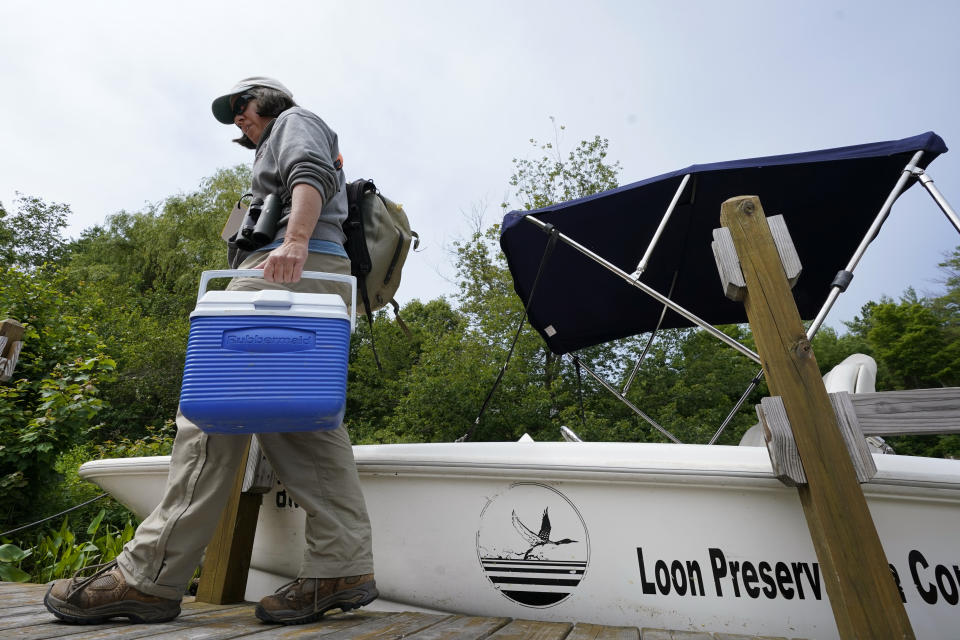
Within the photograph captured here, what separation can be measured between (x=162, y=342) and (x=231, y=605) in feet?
49.8

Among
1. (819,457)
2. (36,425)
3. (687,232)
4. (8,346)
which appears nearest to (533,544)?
(819,457)

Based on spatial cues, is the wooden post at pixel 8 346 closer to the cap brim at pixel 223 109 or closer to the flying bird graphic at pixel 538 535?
the cap brim at pixel 223 109

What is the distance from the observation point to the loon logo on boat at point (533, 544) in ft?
5.76

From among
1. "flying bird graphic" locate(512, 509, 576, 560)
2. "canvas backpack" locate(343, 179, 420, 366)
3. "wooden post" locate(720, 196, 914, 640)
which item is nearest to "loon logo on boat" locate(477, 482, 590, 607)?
"flying bird graphic" locate(512, 509, 576, 560)

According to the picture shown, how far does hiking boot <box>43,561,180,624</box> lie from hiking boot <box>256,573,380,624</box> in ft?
0.85

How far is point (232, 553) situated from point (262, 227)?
3.80 feet

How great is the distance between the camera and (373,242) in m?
1.98

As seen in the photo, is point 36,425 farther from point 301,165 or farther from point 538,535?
point 538,535

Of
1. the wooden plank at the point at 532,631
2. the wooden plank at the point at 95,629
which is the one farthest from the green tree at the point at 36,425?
the wooden plank at the point at 532,631

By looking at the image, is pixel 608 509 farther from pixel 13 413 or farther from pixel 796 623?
pixel 13 413

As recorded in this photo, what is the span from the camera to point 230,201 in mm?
18031

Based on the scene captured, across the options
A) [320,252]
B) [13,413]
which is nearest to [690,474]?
[320,252]

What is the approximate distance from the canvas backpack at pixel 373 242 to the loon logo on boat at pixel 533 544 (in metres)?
0.74

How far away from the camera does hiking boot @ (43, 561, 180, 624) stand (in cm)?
144
